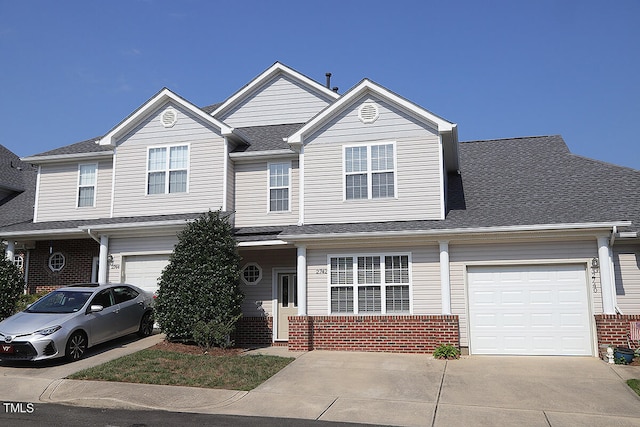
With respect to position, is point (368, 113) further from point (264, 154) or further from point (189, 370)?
point (189, 370)

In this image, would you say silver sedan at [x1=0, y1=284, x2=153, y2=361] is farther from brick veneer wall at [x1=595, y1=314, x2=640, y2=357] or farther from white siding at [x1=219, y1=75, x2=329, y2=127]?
brick veneer wall at [x1=595, y1=314, x2=640, y2=357]

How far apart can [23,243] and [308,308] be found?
10526mm

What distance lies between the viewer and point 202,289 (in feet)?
45.5

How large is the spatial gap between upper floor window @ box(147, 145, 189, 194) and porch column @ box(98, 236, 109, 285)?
2021 millimetres

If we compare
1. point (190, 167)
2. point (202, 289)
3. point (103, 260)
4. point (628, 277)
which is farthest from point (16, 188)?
point (628, 277)

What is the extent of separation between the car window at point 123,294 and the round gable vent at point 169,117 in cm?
561

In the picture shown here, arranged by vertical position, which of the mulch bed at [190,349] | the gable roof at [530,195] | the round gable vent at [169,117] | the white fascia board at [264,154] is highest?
the round gable vent at [169,117]

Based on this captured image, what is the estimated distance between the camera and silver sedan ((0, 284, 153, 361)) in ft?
37.9

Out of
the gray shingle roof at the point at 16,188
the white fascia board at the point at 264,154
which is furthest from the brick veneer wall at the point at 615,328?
the gray shingle roof at the point at 16,188

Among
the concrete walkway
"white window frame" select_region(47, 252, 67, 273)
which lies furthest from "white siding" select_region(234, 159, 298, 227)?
"white window frame" select_region(47, 252, 67, 273)

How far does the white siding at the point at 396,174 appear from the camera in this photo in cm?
1481

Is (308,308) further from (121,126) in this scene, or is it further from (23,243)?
(23,243)

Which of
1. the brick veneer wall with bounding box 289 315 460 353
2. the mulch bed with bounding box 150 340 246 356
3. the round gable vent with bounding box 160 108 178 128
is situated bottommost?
the mulch bed with bounding box 150 340 246 356

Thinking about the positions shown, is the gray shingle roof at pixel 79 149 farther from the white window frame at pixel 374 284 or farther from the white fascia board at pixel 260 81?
the white window frame at pixel 374 284
